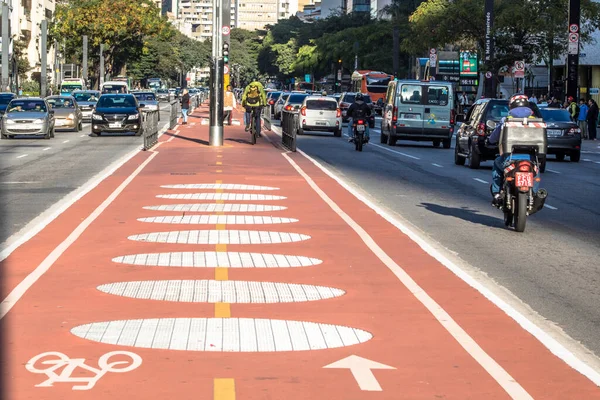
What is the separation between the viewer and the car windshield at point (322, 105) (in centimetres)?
4978

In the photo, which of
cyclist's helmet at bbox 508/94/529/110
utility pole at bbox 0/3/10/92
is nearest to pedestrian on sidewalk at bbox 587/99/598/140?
utility pole at bbox 0/3/10/92

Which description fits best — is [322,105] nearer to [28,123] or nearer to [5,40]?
[28,123]

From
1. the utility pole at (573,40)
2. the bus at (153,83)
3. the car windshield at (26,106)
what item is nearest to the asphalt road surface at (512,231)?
the car windshield at (26,106)

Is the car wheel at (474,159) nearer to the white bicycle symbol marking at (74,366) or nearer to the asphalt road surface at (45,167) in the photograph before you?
the asphalt road surface at (45,167)

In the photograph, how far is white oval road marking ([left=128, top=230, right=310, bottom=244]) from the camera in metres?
14.7

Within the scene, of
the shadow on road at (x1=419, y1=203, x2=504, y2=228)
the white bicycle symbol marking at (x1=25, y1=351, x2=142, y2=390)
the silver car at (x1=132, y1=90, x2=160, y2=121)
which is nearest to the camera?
the white bicycle symbol marking at (x1=25, y1=351, x2=142, y2=390)

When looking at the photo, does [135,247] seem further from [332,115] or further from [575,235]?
[332,115]

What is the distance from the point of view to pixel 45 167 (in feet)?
Answer: 94.2

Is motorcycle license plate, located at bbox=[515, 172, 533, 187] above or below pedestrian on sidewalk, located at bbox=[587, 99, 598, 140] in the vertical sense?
below

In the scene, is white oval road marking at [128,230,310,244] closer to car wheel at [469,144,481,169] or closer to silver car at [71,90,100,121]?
car wheel at [469,144,481,169]

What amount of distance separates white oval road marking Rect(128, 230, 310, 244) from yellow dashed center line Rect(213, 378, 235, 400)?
23.2 feet

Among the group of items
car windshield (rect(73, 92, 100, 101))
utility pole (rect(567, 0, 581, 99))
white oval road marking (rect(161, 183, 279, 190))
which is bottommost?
white oval road marking (rect(161, 183, 279, 190))

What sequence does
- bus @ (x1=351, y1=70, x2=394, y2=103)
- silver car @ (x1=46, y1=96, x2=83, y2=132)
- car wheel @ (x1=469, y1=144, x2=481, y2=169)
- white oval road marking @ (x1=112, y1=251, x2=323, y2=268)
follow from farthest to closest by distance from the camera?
bus @ (x1=351, y1=70, x2=394, y2=103), silver car @ (x1=46, y1=96, x2=83, y2=132), car wheel @ (x1=469, y1=144, x2=481, y2=169), white oval road marking @ (x1=112, y1=251, x2=323, y2=268)

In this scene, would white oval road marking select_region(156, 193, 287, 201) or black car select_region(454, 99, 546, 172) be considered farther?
black car select_region(454, 99, 546, 172)
